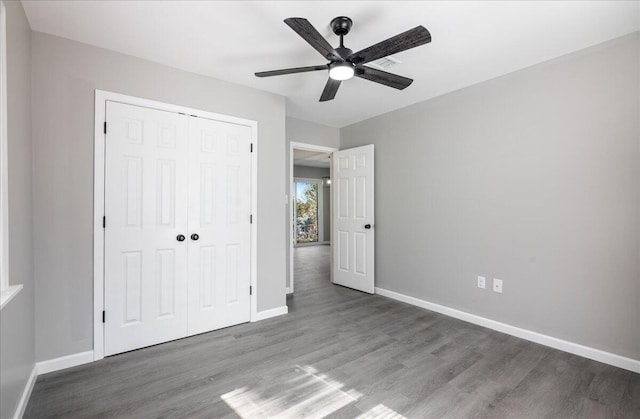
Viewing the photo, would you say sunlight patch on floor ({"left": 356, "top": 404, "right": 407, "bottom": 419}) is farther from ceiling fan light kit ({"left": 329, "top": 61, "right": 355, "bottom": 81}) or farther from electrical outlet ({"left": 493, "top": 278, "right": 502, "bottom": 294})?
ceiling fan light kit ({"left": 329, "top": 61, "right": 355, "bottom": 81})

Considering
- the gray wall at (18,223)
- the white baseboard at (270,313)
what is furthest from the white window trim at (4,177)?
the white baseboard at (270,313)

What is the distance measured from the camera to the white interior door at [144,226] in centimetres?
240

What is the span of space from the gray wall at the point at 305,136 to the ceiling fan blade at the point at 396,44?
2.30m

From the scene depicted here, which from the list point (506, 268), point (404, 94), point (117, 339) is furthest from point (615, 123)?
point (117, 339)

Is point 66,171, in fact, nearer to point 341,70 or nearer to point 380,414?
point 341,70

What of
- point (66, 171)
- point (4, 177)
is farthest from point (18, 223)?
point (66, 171)

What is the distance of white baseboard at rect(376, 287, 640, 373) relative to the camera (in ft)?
7.28

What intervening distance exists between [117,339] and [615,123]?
430cm

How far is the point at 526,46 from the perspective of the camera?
2359 mm

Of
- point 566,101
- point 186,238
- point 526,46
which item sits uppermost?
point 526,46

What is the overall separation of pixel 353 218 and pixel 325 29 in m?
2.67

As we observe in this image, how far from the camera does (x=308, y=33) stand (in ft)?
5.59

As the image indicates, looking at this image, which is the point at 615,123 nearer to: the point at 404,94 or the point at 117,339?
the point at 404,94

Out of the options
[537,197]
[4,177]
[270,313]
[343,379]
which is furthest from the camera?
[270,313]
